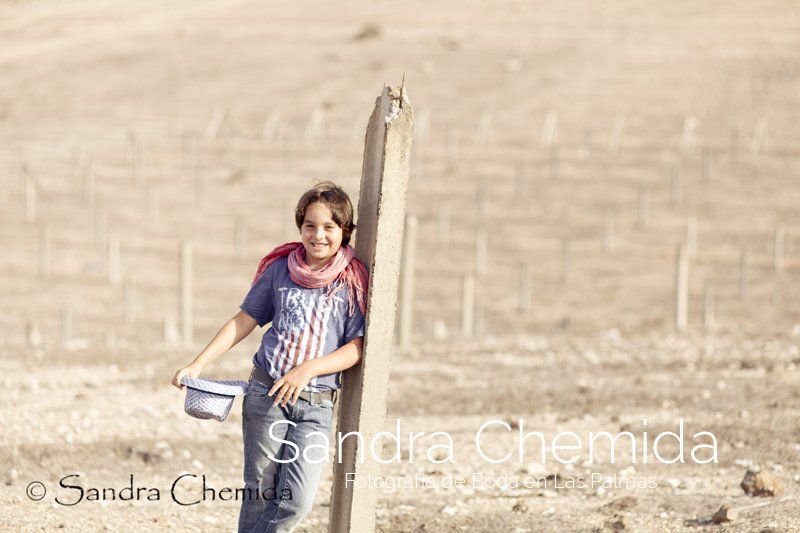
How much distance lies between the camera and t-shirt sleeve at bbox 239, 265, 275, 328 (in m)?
4.70

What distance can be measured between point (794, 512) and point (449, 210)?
68.6 feet

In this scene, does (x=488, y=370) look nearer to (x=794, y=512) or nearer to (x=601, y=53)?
(x=794, y=512)

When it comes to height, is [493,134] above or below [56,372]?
above

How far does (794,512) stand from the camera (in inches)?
234

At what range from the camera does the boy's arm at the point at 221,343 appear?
4.52 metres

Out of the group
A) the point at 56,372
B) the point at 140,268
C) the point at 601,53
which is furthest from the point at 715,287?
the point at 601,53

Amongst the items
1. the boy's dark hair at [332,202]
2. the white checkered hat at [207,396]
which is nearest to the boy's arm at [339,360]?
the white checkered hat at [207,396]

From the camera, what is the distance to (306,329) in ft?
15.0

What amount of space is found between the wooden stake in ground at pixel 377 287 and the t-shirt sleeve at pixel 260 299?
36cm

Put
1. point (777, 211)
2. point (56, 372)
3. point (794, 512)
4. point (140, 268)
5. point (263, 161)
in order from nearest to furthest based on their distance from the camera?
point (794, 512) < point (56, 372) < point (140, 268) < point (777, 211) < point (263, 161)

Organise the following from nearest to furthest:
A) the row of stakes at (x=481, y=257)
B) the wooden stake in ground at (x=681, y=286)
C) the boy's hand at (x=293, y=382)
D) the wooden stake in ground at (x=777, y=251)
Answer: the boy's hand at (x=293, y=382) < the wooden stake in ground at (x=681, y=286) < the row of stakes at (x=481, y=257) < the wooden stake in ground at (x=777, y=251)

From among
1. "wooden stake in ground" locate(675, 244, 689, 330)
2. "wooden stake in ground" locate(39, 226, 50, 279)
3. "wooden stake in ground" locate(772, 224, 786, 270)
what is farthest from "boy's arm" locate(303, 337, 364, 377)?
"wooden stake in ground" locate(39, 226, 50, 279)

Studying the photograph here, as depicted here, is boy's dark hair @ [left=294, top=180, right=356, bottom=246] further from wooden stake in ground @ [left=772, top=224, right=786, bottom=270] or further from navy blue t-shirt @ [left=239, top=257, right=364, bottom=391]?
wooden stake in ground @ [left=772, top=224, right=786, bottom=270]

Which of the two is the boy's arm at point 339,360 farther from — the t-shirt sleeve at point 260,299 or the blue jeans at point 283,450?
the t-shirt sleeve at point 260,299
